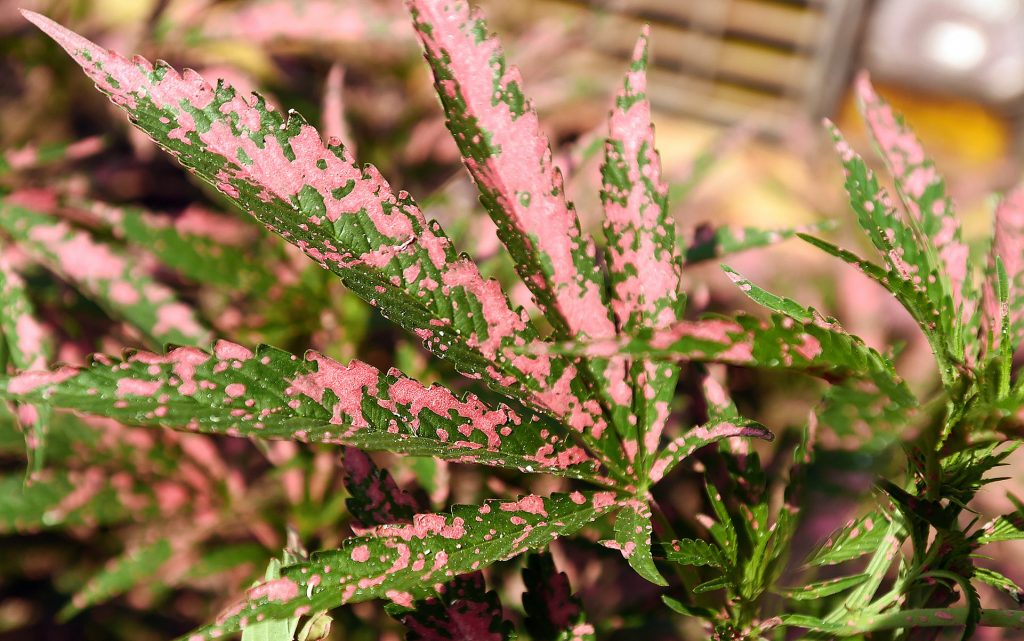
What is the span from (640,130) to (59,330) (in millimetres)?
710

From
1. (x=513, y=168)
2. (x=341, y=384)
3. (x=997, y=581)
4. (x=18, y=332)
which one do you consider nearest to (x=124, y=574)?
(x=18, y=332)

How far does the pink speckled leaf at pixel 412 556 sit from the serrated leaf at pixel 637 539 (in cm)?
2

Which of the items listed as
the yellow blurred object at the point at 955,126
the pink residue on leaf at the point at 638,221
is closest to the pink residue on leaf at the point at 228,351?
the pink residue on leaf at the point at 638,221

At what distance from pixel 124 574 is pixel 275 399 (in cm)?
45

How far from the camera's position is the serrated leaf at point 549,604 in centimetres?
54

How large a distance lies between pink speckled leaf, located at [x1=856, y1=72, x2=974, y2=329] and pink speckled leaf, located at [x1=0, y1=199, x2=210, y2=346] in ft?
1.91

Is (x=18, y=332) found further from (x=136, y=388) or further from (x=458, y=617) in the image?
(x=458, y=617)

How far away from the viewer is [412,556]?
0.45 metres

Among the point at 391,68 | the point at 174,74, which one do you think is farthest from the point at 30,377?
the point at 391,68

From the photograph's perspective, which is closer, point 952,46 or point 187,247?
point 187,247

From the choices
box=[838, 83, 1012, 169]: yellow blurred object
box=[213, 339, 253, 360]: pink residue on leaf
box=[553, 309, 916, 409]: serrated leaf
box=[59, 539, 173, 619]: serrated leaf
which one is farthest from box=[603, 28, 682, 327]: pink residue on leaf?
box=[838, 83, 1012, 169]: yellow blurred object

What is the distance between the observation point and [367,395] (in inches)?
18.0

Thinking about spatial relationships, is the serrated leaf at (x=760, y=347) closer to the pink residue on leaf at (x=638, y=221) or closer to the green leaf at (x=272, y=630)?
the pink residue on leaf at (x=638, y=221)

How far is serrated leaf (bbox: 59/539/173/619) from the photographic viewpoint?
0.76 m
